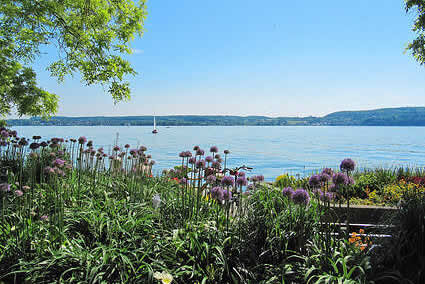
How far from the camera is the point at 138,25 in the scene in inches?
422

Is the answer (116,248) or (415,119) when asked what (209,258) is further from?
(415,119)

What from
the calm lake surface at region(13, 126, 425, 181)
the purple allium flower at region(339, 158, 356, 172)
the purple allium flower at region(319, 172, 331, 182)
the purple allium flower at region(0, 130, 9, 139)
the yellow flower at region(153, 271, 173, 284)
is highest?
the purple allium flower at region(0, 130, 9, 139)

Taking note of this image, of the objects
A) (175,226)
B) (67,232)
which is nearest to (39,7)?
A: (67,232)

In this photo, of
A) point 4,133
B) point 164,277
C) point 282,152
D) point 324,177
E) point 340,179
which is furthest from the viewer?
point 282,152

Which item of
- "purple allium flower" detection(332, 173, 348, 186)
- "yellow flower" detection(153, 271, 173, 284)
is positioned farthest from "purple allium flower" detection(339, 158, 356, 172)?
"yellow flower" detection(153, 271, 173, 284)

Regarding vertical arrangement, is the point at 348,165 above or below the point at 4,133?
below

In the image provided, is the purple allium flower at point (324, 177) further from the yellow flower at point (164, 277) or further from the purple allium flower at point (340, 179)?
the yellow flower at point (164, 277)

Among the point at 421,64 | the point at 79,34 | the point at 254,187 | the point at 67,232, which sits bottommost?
the point at 67,232

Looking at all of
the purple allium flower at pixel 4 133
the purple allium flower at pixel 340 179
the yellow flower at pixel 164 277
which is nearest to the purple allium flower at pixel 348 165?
the purple allium flower at pixel 340 179

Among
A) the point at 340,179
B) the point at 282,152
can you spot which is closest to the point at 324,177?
the point at 340,179

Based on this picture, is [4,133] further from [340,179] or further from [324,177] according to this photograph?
[340,179]

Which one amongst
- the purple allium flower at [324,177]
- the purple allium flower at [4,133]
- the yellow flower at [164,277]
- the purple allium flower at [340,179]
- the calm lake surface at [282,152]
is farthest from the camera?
the calm lake surface at [282,152]

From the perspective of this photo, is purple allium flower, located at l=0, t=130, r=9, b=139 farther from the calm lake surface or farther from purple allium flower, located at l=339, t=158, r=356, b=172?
purple allium flower, located at l=339, t=158, r=356, b=172

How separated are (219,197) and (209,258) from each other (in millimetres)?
706
